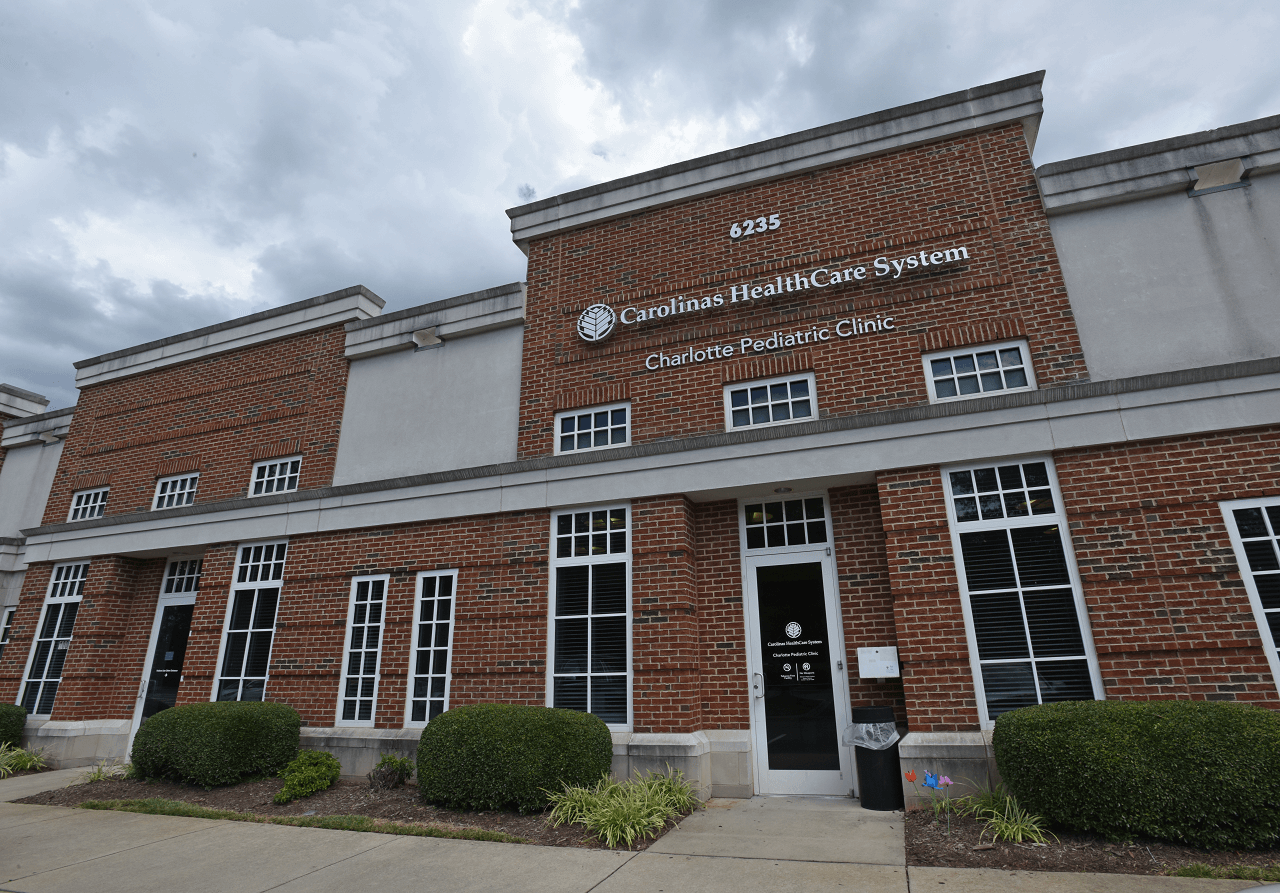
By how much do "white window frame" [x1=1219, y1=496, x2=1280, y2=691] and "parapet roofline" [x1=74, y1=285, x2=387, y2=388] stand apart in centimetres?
1218

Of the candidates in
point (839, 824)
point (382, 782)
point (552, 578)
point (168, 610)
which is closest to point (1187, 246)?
point (839, 824)

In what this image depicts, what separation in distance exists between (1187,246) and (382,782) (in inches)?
433

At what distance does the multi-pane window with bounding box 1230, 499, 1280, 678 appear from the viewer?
6.36 meters

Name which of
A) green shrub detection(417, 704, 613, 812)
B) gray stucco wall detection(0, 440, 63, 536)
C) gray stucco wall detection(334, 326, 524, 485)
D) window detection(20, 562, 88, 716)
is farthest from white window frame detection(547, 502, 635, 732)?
gray stucco wall detection(0, 440, 63, 536)

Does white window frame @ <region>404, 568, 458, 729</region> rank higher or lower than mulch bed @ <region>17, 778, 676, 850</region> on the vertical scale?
higher

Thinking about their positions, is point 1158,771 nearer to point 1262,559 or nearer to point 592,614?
point 1262,559

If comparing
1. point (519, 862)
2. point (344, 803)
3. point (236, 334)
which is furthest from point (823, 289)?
point (236, 334)

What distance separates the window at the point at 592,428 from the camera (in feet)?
31.3

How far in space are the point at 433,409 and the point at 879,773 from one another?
25.9 feet

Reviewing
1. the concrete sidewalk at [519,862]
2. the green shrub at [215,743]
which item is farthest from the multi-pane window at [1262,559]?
the green shrub at [215,743]

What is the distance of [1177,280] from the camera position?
763 centimetres

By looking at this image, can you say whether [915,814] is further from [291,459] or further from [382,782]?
[291,459]

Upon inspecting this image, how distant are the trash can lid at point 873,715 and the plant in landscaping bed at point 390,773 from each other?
5.32 metres

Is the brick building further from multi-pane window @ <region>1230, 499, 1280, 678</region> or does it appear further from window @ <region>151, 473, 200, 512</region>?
window @ <region>151, 473, 200, 512</region>
